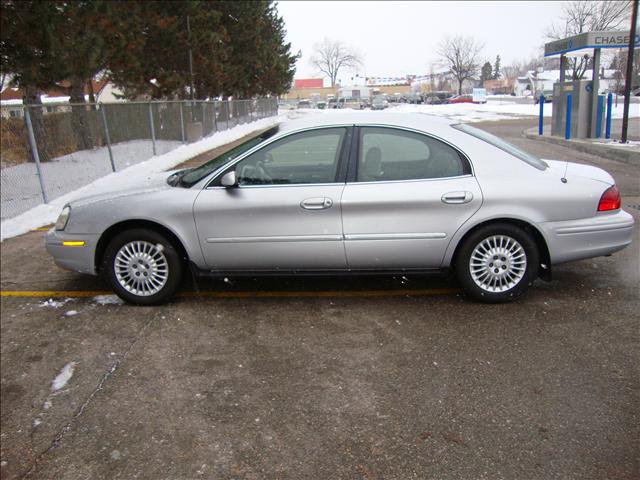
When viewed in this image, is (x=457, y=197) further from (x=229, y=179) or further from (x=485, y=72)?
(x=485, y=72)

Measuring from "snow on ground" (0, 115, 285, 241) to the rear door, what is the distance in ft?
7.41

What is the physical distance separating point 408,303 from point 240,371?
1693 millimetres

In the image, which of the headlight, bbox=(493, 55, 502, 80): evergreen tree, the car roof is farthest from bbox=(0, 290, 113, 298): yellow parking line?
bbox=(493, 55, 502, 80): evergreen tree

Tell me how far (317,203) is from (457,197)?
→ 1.11 meters

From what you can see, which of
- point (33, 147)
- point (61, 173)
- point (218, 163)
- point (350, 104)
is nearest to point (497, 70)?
point (350, 104)

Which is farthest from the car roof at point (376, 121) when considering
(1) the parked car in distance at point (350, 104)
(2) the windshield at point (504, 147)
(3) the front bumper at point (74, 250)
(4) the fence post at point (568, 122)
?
(1) the parked car in distance at point (350, 104)

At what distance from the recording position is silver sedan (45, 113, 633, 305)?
438 cm

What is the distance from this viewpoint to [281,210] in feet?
14.5

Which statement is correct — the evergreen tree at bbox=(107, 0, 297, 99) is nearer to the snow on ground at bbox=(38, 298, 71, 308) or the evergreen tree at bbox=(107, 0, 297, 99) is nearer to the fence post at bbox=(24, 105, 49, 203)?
the fence post at bbox=(24, 105, 49, 203)

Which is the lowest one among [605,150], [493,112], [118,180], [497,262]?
[493,112]

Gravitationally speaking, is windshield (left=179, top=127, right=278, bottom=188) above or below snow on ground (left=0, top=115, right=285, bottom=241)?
above

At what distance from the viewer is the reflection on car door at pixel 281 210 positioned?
4418 mm

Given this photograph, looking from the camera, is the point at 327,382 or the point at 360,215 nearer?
the point at 327,382

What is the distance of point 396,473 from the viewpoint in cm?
259
